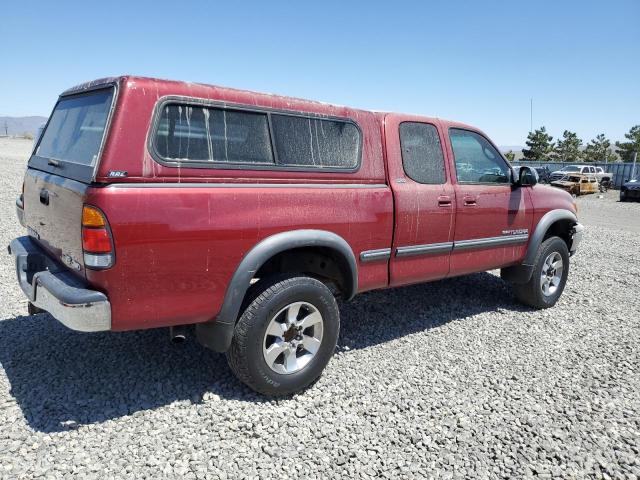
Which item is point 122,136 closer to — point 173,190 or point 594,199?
point 173,190

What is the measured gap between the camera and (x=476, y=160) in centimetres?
455

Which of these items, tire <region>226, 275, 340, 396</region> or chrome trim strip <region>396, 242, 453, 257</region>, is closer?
tire <region>226, 275, 340, 396</region>

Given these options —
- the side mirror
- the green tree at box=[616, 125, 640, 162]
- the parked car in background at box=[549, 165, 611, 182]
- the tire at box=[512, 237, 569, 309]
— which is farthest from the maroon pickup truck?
the green tree at box=[616, 125, 640, 162]

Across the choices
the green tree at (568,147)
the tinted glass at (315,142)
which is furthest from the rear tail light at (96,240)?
the green tree at (568,147)

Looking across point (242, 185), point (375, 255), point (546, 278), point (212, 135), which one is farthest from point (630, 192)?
point (212, 135)

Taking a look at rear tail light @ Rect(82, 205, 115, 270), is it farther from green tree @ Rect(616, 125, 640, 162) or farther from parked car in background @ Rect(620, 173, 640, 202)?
green tree @ Rect(616, 125, 640, 162)

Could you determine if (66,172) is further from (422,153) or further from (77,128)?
(422,153)

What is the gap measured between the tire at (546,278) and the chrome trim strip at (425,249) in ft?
4.77

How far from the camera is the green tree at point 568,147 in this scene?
2677 inches

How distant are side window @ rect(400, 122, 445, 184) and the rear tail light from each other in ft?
7.70

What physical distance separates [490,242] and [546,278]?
1.27 metres

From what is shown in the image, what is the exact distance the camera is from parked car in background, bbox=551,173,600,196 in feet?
84.4

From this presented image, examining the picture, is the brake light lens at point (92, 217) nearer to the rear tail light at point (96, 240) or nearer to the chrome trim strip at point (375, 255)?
the rear tail light at point (96, 240)

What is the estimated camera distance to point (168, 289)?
2705 millimetres
